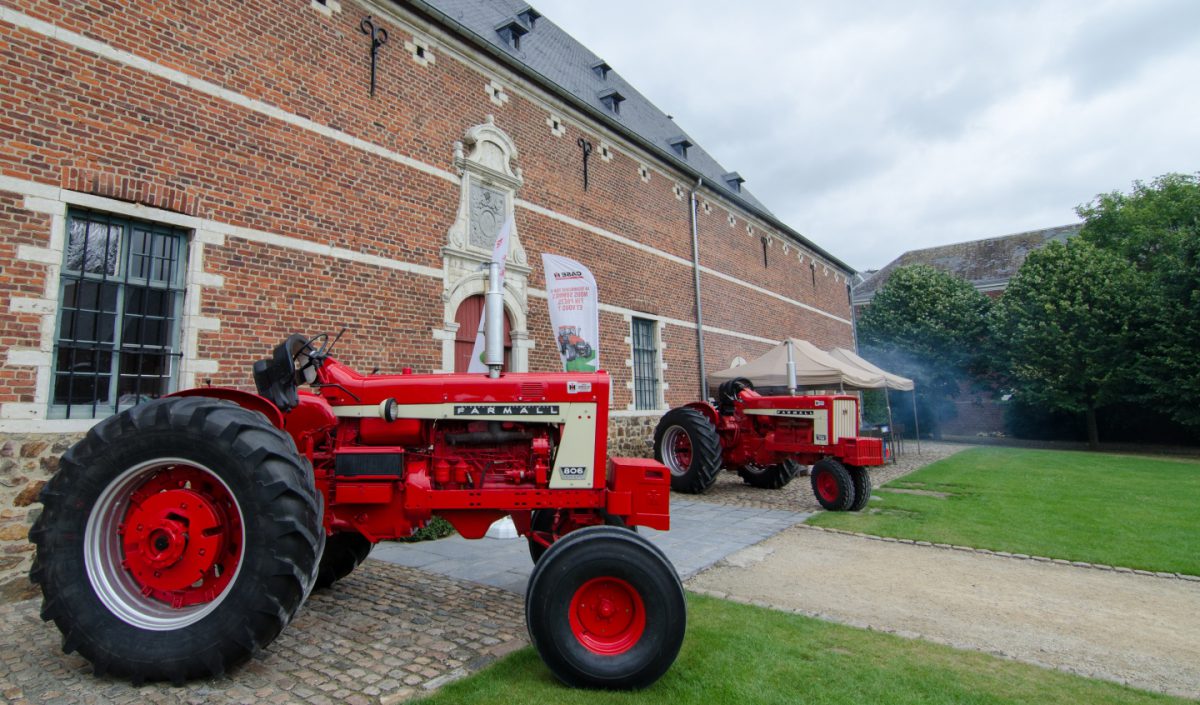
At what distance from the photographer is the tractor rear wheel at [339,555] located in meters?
4.12

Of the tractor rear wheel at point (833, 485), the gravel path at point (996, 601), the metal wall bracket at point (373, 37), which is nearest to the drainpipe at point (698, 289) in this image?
Answer: the tractor rear wheel at point (833, 485)

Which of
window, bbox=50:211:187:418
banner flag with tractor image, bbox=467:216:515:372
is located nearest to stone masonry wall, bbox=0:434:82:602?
window, bbox=50:211:187:418

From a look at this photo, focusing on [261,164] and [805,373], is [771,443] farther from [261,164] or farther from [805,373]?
[261,164]

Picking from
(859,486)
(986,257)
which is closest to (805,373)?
(859,486)

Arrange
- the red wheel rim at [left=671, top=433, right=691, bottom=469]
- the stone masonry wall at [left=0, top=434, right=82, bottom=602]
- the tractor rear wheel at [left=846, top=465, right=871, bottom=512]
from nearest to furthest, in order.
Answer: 1. the stone masonry wall at [left=0, top=434, right=82, bottom=602]
2. the tractor rear wheel at [left=846, top=465, right=871, bottom=512]
3. the red wheel rim at [left=671, top=433, right=691, bottom=469]

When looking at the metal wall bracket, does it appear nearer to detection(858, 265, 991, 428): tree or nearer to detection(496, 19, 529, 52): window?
detection(496, 19, 529, 52): window

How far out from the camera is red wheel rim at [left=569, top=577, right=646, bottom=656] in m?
2.89

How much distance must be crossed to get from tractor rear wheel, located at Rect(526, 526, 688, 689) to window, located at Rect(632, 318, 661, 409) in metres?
8.66

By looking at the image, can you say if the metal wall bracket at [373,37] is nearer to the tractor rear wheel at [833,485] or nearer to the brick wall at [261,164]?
the brick wall at [261,164]

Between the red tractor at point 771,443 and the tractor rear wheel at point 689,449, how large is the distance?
1 cm

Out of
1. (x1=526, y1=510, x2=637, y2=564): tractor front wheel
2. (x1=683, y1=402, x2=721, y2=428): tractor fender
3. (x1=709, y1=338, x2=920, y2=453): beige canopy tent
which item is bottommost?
(x1=526, y1=510, x2=637, y2=564): tractor front wheel

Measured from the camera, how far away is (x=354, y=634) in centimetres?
350

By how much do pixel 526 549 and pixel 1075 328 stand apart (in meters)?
20.9

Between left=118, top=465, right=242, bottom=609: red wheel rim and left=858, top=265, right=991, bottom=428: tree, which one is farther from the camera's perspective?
left=858, top=265, right=991, bottom=428: tree
